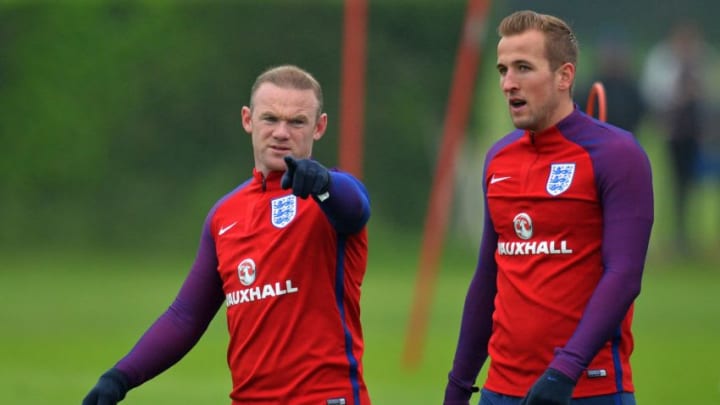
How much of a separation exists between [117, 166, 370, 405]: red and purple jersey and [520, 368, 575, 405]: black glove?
0.74 metres

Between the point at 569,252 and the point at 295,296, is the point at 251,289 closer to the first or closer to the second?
the point at 295,296

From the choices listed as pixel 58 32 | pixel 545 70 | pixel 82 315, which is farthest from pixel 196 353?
pixel 545 70

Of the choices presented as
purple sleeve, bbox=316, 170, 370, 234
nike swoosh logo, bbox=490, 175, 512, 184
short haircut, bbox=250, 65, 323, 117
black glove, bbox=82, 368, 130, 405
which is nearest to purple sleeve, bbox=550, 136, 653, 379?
nike swoosh logo, bbox=490, 175, 512, 184

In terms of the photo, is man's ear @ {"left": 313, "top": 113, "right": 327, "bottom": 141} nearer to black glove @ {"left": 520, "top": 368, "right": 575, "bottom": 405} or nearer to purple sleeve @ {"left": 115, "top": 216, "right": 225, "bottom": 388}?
purple sleeve @ {"left": 115, "top": 216, "right": 225, "bottom": 388}

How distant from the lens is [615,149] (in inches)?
210

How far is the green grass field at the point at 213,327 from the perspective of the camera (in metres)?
11.9

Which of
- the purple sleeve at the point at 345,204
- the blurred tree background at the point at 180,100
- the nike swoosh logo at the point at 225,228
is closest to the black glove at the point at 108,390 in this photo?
the nike swoosh logo at the point at 225,228

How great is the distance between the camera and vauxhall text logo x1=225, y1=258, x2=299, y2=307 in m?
5.51

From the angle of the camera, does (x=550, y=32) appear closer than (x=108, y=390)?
Yes

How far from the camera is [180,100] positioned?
20.9 meters

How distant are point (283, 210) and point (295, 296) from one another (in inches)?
12.9

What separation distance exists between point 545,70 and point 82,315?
11.5 metres

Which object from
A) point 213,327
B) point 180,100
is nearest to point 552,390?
point 213,327

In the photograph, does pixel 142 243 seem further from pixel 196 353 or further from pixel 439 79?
pixel 196 353
